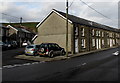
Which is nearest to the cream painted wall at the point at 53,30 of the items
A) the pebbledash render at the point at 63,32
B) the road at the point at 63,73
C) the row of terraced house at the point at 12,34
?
the pebbledash render at the point at 63,32

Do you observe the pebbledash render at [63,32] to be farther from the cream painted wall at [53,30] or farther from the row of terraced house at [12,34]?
the row of terraced house at [12,34]

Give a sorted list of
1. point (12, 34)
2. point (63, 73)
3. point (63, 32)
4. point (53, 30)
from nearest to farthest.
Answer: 1. point (63, 73)
2. point (63, 32)
3. point (53, 30)
4. point (12, 34)

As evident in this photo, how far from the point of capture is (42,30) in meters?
26.8

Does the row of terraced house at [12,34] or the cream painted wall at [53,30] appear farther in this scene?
the row of terraced house at [12,34]

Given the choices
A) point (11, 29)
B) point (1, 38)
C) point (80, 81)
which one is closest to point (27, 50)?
point (80, 81)

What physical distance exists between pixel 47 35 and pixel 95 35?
11.7 metres

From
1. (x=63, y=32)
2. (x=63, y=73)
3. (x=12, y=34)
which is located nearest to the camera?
(x=63, y=73)

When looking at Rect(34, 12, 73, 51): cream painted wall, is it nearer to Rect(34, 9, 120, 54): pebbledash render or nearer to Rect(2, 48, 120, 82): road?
Rect(34, 9, 120, 54): pebbledash render

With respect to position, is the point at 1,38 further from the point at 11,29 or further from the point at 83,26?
the point at 83,26

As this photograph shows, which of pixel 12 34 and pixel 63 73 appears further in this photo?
pixel 12 34

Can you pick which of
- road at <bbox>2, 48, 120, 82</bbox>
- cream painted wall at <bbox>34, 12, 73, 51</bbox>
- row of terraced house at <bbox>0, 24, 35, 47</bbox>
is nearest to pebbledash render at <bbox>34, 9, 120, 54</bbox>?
cream painted wall at <bbox>34, 12, 73, 51</bbox>

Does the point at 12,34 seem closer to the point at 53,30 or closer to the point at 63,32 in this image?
the point at 53,30

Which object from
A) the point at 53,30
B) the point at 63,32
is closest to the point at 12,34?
the point at 53,30

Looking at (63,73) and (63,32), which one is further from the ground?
(63,32)
